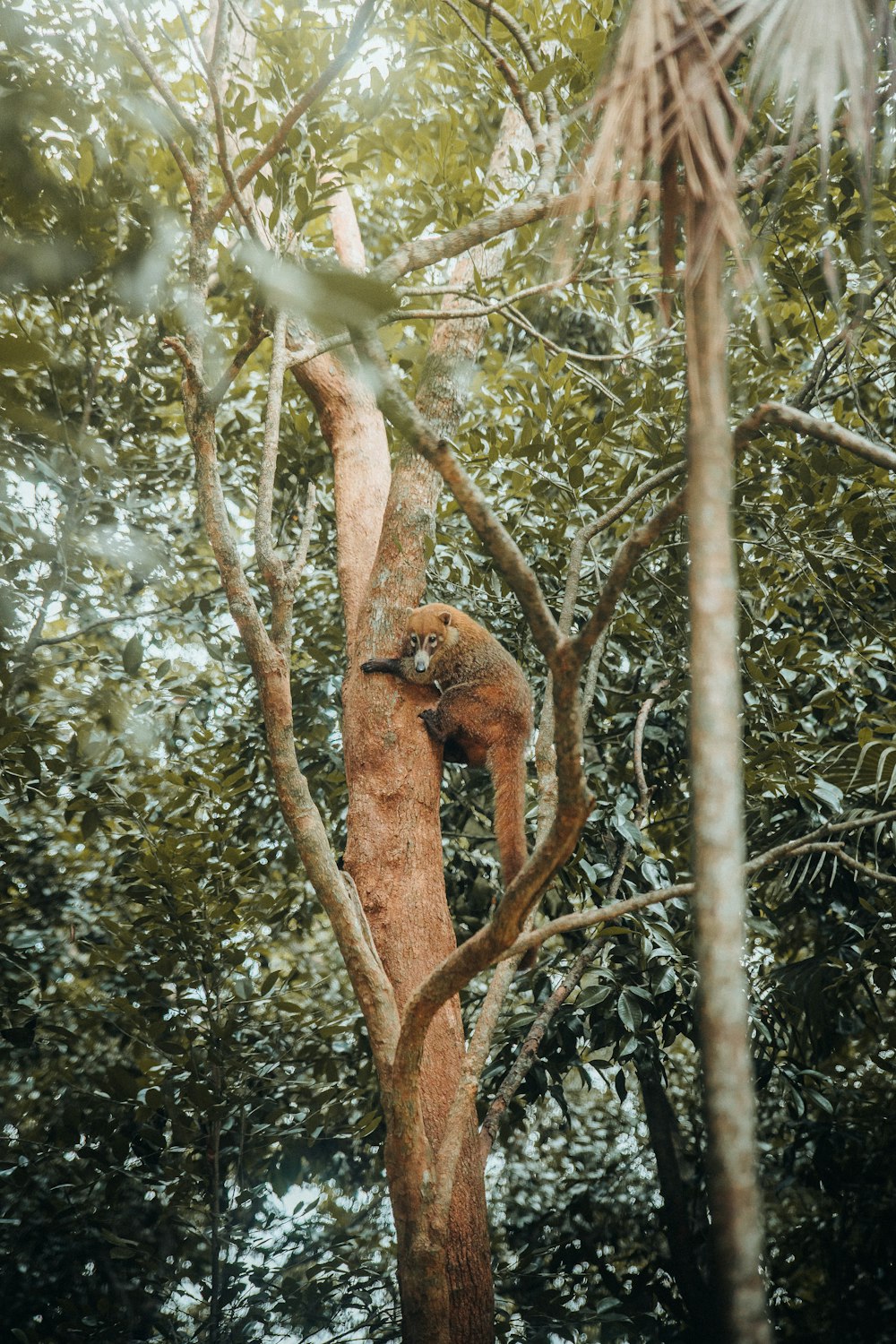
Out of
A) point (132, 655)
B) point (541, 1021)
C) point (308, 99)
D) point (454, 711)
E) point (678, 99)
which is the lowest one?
point (541, 1021)

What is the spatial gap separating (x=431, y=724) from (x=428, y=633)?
0.50 meters

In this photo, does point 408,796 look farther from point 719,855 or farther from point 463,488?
point 719,855

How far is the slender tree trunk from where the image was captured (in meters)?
0.90

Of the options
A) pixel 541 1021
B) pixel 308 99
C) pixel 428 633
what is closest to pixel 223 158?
pixel 308 99

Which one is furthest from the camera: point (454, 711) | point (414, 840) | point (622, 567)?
point (454, 711)

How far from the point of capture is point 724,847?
110cm

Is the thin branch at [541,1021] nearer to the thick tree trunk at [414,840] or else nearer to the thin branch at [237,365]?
the thick tree trunk at [414,840]

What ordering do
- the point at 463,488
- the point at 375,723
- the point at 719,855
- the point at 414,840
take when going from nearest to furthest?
the point at 719,855 → the point at 463,488 → the point at 414,840 → the point at 375,723

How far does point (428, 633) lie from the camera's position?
4094 mm

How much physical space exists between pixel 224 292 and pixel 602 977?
3.81 metres

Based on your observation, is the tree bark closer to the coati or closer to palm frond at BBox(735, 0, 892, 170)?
the coati

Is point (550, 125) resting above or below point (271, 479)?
above

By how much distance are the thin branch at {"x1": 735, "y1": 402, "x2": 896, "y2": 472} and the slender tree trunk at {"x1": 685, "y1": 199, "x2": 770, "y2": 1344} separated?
1.46ft

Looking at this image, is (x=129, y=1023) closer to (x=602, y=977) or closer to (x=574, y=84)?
(x=602, y=977)
